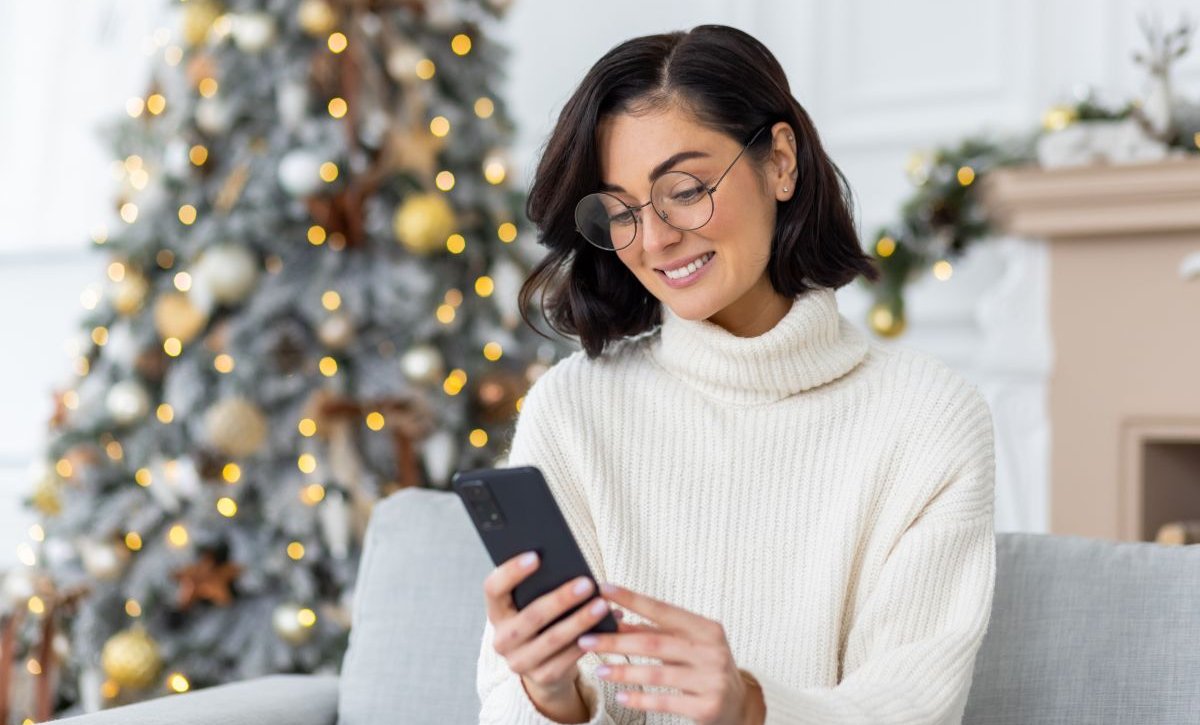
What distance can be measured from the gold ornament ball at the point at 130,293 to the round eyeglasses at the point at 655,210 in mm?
1797

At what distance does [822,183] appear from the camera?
59.9 inches

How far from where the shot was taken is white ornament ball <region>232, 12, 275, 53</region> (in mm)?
2871

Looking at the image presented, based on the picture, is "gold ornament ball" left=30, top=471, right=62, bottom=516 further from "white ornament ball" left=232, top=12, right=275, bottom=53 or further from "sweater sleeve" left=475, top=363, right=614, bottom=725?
"sweater sleeve" left=475, top=363, right=614, bottom=725

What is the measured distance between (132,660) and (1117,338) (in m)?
2.23

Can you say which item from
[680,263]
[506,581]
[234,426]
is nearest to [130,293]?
[234,426]

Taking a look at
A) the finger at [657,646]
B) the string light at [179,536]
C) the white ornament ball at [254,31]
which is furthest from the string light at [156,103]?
the finger at [657,646]

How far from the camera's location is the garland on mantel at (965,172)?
9.30 feet

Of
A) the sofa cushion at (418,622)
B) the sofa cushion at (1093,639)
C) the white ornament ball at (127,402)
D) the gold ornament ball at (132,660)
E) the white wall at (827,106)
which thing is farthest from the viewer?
the white wall at (827,106)

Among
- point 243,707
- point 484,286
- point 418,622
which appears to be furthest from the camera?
point 484,286

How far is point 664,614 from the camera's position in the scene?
3.71ft

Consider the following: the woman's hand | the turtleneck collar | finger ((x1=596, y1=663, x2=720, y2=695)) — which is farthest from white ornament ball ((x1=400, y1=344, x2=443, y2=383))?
finger ((x1=596, y1=663, x2=720, y2=695))

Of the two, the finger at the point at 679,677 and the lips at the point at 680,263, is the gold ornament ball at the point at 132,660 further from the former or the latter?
the finger at the point at 679,677

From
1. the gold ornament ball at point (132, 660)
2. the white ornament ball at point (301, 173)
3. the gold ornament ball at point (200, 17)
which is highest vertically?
the gold ornament ball at point (200, 17)

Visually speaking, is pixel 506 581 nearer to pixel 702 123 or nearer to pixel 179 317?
pixel 702 123
